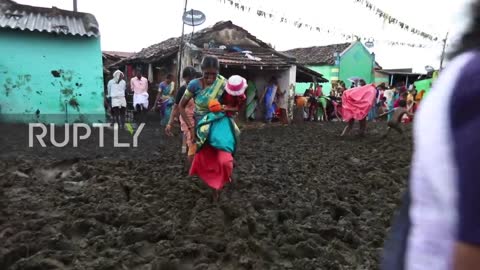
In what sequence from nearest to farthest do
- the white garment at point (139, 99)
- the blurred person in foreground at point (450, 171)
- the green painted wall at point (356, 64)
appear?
1. the blurred person in foreground at point (450, 171)
2. the white garment at point (139, 99)
3. the green painted wall at point (356, 64)

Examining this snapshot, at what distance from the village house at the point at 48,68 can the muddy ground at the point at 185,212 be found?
3586mm

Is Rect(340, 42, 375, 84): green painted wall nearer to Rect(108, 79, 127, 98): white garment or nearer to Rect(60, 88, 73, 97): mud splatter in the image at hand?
Rect(108, 79, 127, 98): white garment

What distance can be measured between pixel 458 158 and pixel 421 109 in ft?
0.45

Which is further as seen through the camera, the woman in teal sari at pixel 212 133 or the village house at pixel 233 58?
the village house at pixel 233 58

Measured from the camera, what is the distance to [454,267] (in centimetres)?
72

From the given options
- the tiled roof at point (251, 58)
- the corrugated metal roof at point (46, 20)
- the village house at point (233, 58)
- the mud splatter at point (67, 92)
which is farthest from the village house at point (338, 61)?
the mud splatter at point (67, 92)

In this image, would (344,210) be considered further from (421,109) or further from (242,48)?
(242,48)

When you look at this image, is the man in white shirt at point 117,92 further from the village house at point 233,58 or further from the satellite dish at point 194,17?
the village house at point 233,58

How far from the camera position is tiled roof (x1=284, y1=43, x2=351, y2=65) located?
24.9 meters

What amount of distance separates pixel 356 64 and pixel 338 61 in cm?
207

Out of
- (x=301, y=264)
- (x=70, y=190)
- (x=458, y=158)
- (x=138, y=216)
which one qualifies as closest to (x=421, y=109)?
(x=458, y=158)

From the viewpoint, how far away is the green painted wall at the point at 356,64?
25.6 meters

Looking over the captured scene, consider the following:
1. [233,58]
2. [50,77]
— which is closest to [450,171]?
[50,77]

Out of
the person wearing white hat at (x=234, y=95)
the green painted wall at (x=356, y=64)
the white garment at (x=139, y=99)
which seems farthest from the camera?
the green painted wall at (x=356, y=64)
